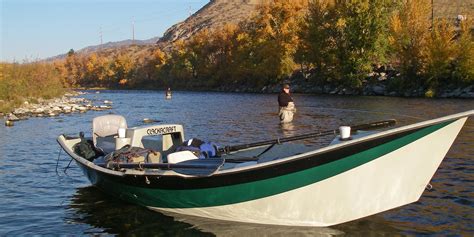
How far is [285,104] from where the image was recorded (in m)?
25.3

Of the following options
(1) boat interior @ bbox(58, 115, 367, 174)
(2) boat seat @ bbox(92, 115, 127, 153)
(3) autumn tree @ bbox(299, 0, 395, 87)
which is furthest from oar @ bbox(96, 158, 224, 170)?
(3) autumn tree @ bbox(299, 0, 395, 87)

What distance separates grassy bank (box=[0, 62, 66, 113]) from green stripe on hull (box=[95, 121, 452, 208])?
104 feet

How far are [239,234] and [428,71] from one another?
153 feet

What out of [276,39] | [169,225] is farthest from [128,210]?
[276,39]

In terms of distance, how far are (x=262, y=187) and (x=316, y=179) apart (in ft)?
3.25

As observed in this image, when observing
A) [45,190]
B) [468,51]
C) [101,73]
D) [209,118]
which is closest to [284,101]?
[209,118]

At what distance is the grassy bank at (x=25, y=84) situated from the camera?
4116 centimetres

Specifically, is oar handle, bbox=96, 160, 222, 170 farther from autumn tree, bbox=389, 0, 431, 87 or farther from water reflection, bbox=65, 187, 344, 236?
autumn tree, bbox=389, 0, 431, 87

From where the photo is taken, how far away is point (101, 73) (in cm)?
14212

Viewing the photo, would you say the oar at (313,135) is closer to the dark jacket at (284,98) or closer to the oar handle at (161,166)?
the oar handle at (161,166)

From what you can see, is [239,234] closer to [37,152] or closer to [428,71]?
[37,152]

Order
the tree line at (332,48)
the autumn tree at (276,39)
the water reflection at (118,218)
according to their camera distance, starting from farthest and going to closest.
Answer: the autumn tree at (276,39) → the tree line at (332,48) → the water reflection at (118,218)

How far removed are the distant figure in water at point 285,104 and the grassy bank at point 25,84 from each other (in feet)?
76.7

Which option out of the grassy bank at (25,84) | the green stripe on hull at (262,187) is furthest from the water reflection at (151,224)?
the grassy bank at (25,84)
